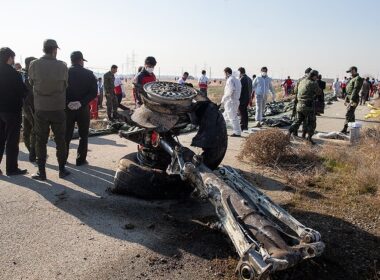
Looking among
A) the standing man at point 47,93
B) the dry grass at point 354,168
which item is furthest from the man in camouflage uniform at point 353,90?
the standing man at point 47,93

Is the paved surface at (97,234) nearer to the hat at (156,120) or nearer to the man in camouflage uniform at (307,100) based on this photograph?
the hat at (156,120)

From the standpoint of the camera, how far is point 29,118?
7.83 metres

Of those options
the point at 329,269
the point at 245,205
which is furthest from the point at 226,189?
the point at 329,269

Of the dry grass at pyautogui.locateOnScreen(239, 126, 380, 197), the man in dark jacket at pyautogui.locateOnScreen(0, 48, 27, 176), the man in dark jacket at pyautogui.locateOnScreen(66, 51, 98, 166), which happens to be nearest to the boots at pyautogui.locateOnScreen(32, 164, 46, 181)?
the man in dark jacket at pyautogui.locateOnScreen(0, 48, 27, 176)

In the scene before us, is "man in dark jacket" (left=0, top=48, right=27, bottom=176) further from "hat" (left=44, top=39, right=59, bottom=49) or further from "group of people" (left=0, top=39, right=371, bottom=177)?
"hat" (left=44, top=39, right=59, bottom=49)

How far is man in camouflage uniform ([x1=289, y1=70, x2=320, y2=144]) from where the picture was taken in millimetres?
10203

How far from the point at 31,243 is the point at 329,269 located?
3021mm

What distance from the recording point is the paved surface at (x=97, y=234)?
3871 mm

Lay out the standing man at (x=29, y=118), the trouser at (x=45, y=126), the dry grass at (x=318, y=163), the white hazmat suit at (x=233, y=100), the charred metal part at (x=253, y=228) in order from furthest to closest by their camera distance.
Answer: the white hazmat suit at (x=233, y=100) < the standing man at (x=29, y=118) < the dry grass at (x=318, y=163) < the trouser at (x=45, y=126) < the charred metal part at (x=253, y=228)

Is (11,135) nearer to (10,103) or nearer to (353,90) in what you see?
(10,103)

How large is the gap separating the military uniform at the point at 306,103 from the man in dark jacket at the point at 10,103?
6258 millimetres

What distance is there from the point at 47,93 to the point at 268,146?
414 cm

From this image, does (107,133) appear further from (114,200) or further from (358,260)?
(358,260)

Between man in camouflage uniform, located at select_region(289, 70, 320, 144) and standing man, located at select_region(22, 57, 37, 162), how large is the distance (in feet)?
19.4
